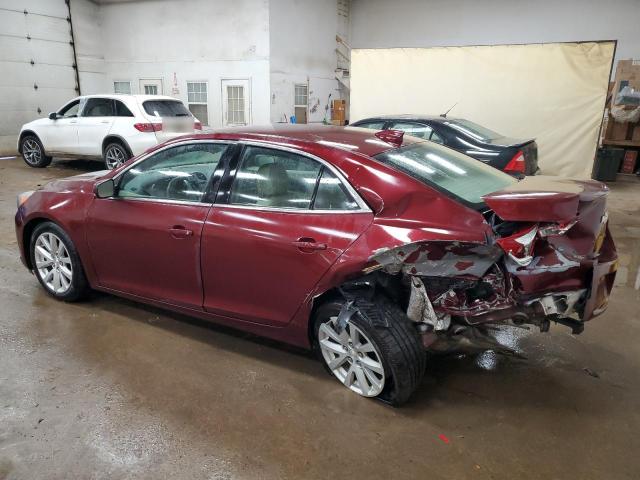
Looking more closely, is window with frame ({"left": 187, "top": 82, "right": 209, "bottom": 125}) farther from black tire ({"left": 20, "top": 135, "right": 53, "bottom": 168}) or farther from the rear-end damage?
the rear-end damage

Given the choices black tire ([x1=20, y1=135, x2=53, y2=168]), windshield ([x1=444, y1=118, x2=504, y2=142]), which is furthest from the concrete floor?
black tire ([x1=20, y1=135, x2=53, y2=168])

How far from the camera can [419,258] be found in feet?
7.82

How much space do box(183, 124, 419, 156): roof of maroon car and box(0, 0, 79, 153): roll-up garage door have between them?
12445 mm

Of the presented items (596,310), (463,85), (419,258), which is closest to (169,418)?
(419,258)

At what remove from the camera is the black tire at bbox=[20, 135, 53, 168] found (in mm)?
10469

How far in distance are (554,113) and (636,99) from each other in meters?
2.56

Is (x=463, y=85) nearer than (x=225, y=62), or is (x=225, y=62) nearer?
(x=463, y=85)

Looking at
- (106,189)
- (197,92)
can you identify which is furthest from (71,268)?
(197,92)

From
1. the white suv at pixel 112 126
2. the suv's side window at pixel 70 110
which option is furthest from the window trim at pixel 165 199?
the suv's side window at pixel 70 110

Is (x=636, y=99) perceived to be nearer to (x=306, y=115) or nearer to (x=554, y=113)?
(x=554, y=113)

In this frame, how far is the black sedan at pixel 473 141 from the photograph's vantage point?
629 centimetres

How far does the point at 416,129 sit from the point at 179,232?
184 inches

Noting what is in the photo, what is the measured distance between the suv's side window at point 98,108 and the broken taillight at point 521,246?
8.93 m

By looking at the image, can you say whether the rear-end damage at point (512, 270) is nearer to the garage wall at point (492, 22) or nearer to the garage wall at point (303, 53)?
the garage wall at point (303, 53)
